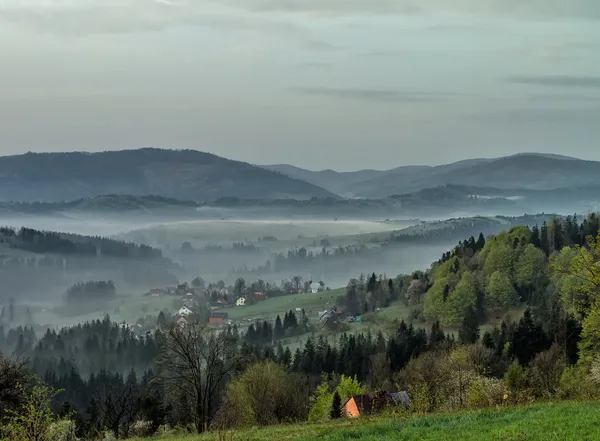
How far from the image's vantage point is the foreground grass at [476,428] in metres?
22.1

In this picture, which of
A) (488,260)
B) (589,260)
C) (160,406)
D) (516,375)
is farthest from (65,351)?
(589,260)

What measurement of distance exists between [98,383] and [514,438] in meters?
129

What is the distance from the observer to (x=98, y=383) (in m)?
140

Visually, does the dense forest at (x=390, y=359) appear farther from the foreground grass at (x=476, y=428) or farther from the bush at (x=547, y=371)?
the foreground grass at (x=476, y=428)

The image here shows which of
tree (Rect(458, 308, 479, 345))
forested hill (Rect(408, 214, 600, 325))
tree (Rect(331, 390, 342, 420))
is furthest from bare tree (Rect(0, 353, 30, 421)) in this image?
forested hill (Rect(408, 214, 600, 325))

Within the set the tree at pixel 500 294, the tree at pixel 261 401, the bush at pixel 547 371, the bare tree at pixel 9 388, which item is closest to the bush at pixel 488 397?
the tree at pixel 261 401

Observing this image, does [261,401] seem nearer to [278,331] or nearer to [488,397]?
[488,397]

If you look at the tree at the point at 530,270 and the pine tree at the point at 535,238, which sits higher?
the pine tree at the point at 535,238

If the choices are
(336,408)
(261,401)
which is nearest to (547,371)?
(336,408)

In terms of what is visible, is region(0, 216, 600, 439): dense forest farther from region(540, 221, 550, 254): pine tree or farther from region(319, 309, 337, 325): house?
region(319, 309, 337, 325): house

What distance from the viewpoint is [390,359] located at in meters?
104

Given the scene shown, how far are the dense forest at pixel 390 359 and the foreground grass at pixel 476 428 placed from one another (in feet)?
17.7

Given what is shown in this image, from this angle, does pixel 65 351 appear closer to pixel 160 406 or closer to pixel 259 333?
pixel 259 333

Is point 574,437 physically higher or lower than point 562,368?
higher
